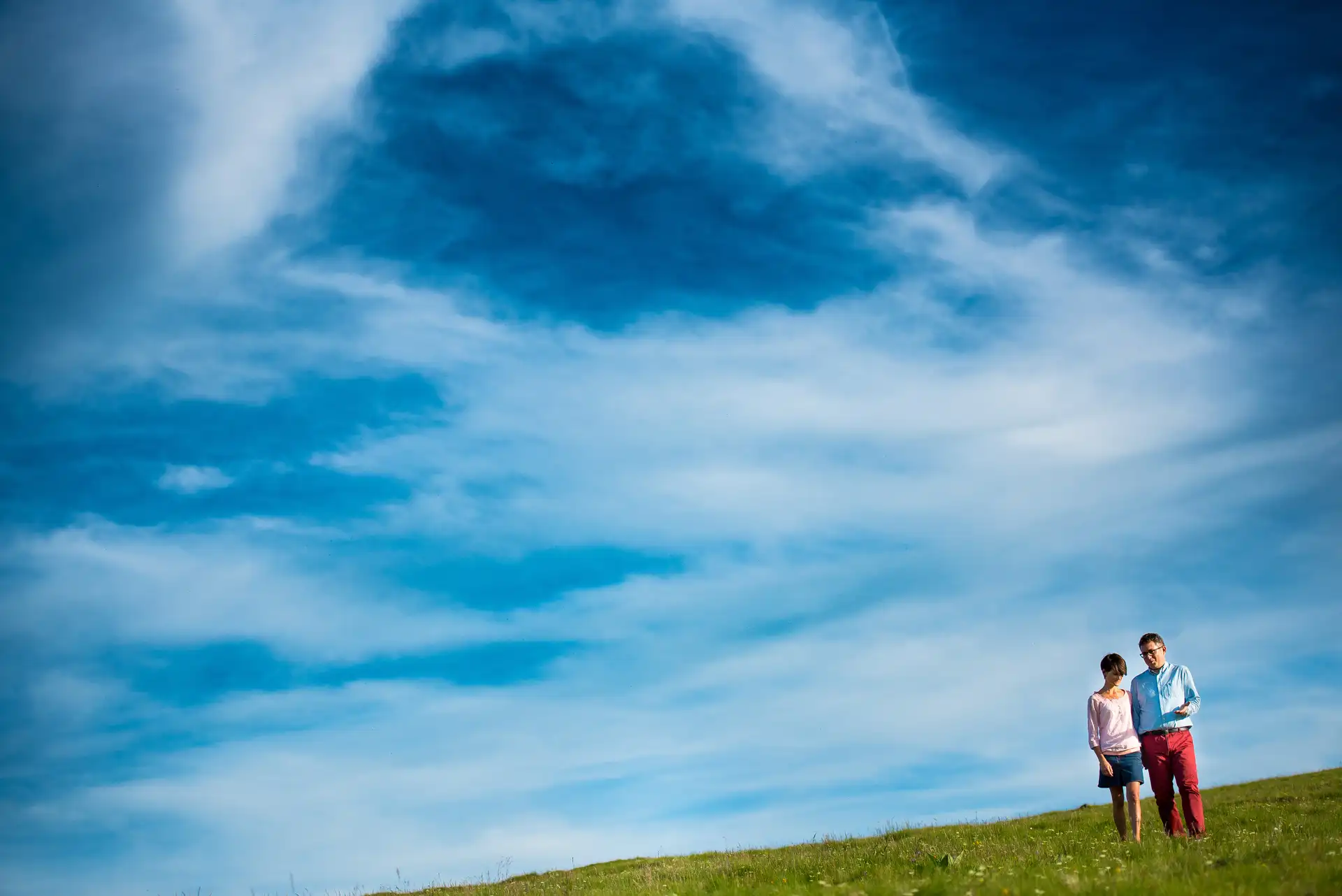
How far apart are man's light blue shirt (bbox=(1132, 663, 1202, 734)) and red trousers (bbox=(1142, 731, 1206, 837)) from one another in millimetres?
188

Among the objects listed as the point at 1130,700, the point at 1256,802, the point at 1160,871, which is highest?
the point at 1130,700

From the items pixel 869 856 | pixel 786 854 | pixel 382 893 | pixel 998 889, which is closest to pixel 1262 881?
pixel 998 889

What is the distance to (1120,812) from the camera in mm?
14898

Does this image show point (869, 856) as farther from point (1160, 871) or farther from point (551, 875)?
point (551, 875)

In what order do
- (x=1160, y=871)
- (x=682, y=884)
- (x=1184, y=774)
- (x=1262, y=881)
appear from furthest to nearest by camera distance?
(x=1184, y=774) < (x=682, y=884) < (x=1160, y=871) < (x=1262, y=881)

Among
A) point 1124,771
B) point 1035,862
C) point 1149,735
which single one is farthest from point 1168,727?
point 1035,862

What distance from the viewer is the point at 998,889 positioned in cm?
893

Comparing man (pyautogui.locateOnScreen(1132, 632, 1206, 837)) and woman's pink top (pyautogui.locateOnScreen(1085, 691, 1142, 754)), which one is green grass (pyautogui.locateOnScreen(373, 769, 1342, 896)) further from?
woman's pink top (pyautogui.locateOnScreen(1085, 691, 1142, 754))

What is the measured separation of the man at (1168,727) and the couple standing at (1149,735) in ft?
0.03

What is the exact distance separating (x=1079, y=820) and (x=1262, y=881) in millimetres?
14654

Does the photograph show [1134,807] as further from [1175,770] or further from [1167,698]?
[1167,698]

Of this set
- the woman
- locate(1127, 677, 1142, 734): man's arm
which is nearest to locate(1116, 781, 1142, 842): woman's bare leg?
the woman

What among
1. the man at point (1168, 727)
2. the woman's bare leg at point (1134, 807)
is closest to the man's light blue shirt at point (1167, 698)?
the man at point (1168, 727)

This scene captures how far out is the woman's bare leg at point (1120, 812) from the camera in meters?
14.7
